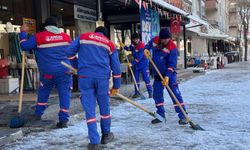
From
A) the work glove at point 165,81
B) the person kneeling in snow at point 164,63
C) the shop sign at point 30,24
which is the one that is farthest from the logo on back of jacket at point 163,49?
the shop sign at point 30,24

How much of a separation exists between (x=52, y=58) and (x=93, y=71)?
57.4 inches

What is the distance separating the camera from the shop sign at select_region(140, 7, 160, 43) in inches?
663

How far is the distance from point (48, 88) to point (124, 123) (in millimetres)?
1545

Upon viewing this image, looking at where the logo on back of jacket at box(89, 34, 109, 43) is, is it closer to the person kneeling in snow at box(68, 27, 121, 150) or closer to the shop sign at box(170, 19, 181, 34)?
the person kneeling in snow at box(68, 27, 121, 150)

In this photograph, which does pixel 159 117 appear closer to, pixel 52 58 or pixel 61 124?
pixel 61 124

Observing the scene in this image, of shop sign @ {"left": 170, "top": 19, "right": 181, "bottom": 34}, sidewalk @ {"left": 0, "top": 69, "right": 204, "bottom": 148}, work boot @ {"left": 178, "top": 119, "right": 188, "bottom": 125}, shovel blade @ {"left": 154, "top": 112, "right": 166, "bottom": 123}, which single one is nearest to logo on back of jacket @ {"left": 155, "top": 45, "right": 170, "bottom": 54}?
shovel blade @ {"left": 154, "top": 112, "right": 166, "bottom": 123}

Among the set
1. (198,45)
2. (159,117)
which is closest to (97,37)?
(159,117)

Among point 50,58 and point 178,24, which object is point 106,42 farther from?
point 178,24

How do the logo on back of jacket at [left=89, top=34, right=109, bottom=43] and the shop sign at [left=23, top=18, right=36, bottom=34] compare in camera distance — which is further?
the shop sign at [left=23, top=18, right=36, bottom=34]

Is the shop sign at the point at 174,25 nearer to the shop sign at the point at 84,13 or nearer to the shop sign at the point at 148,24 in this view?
the shop sign at the point at 148,24

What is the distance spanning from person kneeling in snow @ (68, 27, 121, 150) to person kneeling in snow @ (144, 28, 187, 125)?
164cm

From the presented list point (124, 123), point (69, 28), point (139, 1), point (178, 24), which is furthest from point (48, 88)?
point (178, 24)

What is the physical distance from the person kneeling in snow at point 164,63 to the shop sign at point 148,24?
8.80 meters

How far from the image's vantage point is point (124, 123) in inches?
312
